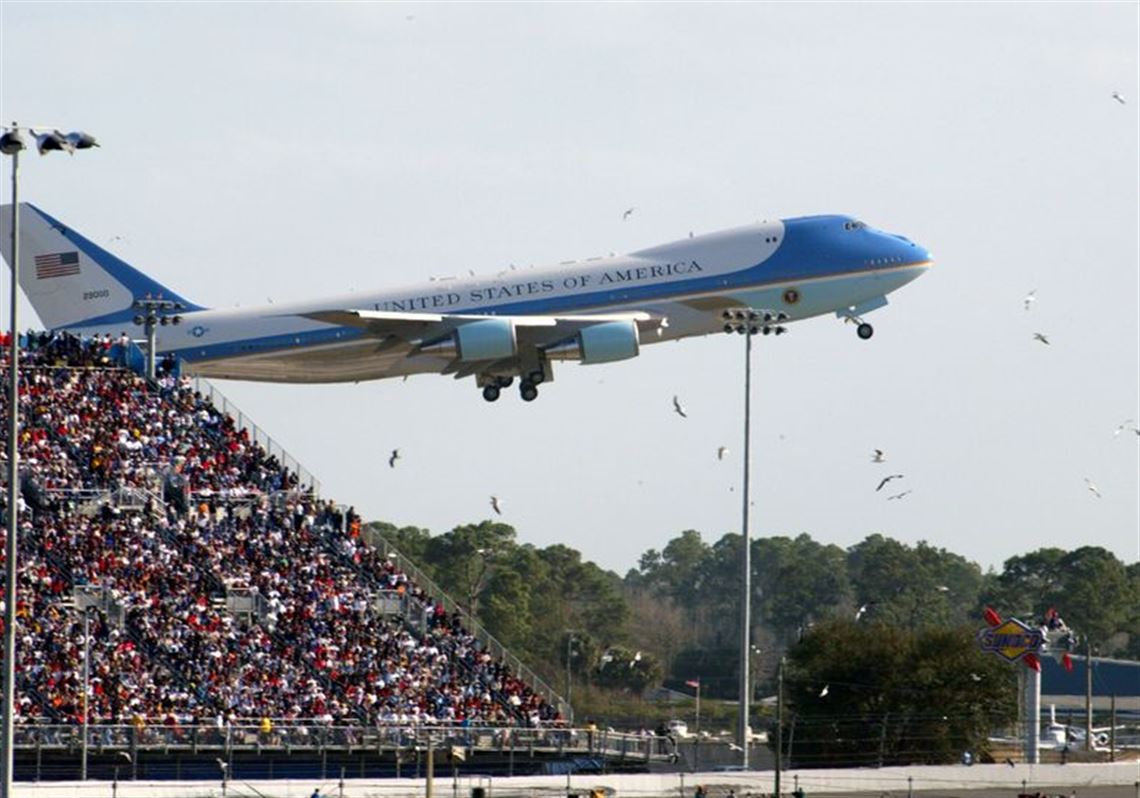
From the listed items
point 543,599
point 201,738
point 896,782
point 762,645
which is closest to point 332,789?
point 201,738

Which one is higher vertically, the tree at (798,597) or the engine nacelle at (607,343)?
the engine nacelle at (607,343)

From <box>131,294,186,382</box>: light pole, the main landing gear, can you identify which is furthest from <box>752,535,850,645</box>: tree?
<box>131,294,186,382</box>: light pole

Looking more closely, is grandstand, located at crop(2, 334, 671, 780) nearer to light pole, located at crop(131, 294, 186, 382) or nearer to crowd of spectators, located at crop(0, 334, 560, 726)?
crowd of spectators, located at crop(0, 334, 560, 726)

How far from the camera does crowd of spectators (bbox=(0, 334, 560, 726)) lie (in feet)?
201

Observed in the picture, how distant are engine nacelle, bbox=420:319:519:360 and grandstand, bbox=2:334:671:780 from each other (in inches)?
405

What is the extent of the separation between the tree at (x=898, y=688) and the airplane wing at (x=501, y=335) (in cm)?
1203

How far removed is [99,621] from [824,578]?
117 metres

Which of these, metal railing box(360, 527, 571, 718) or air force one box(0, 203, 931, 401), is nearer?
metal railing box(360, 527, 571, 718)

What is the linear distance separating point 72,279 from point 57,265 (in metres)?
0.91

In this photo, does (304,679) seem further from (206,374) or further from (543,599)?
(543,599)

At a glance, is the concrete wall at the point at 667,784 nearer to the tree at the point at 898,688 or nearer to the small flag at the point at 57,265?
the tree at the point at 898,688

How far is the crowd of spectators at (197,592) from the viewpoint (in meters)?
61.3

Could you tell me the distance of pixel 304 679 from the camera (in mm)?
64000

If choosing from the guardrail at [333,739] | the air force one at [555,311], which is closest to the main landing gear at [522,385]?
the air force one at [555,311]
